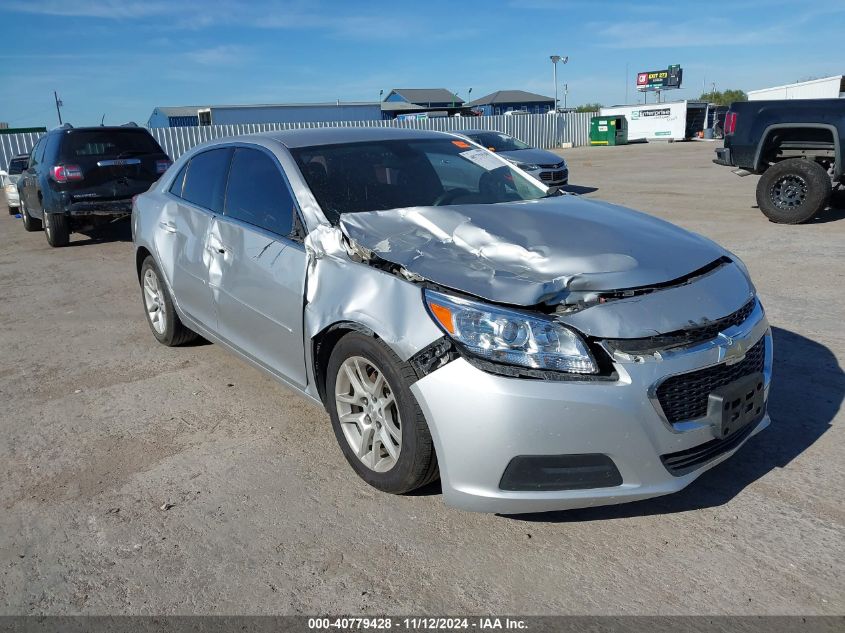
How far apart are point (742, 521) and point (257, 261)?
8.49 ft

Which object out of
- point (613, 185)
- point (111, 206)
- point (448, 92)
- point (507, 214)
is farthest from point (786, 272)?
point (448, 92)

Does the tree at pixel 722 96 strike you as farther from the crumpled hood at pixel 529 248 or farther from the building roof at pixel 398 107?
the crumpled hood at pixel 529 248

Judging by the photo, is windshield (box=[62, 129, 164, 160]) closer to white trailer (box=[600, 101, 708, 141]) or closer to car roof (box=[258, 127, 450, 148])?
car roof (box=[258, 127, 450, 148])

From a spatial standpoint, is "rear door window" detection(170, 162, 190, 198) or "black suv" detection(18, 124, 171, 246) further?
"black suv" detection(18, 124, 171, 246)

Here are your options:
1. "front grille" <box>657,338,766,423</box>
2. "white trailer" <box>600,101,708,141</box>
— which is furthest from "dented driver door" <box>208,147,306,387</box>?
"white trailer" <box>600,101,708,141</box>

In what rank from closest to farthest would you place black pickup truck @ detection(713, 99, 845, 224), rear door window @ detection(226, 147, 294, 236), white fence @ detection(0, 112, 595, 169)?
rear door window @ detection(226, 147, 294, 236)
black pickup truck @ detection(713, 99, 845, 224)
white fence @ detection(0, 112, 595, 169)

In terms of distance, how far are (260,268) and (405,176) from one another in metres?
0.99

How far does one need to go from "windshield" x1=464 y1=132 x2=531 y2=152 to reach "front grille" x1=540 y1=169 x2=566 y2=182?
4.24 feet

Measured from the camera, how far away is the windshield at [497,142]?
15.2 m

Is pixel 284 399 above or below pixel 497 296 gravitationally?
below

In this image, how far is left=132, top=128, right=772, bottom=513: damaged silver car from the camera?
2.50 metres

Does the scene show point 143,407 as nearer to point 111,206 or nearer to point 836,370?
point 836,370

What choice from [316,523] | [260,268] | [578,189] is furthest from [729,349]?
[578,189]

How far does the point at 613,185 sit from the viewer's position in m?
16.9
